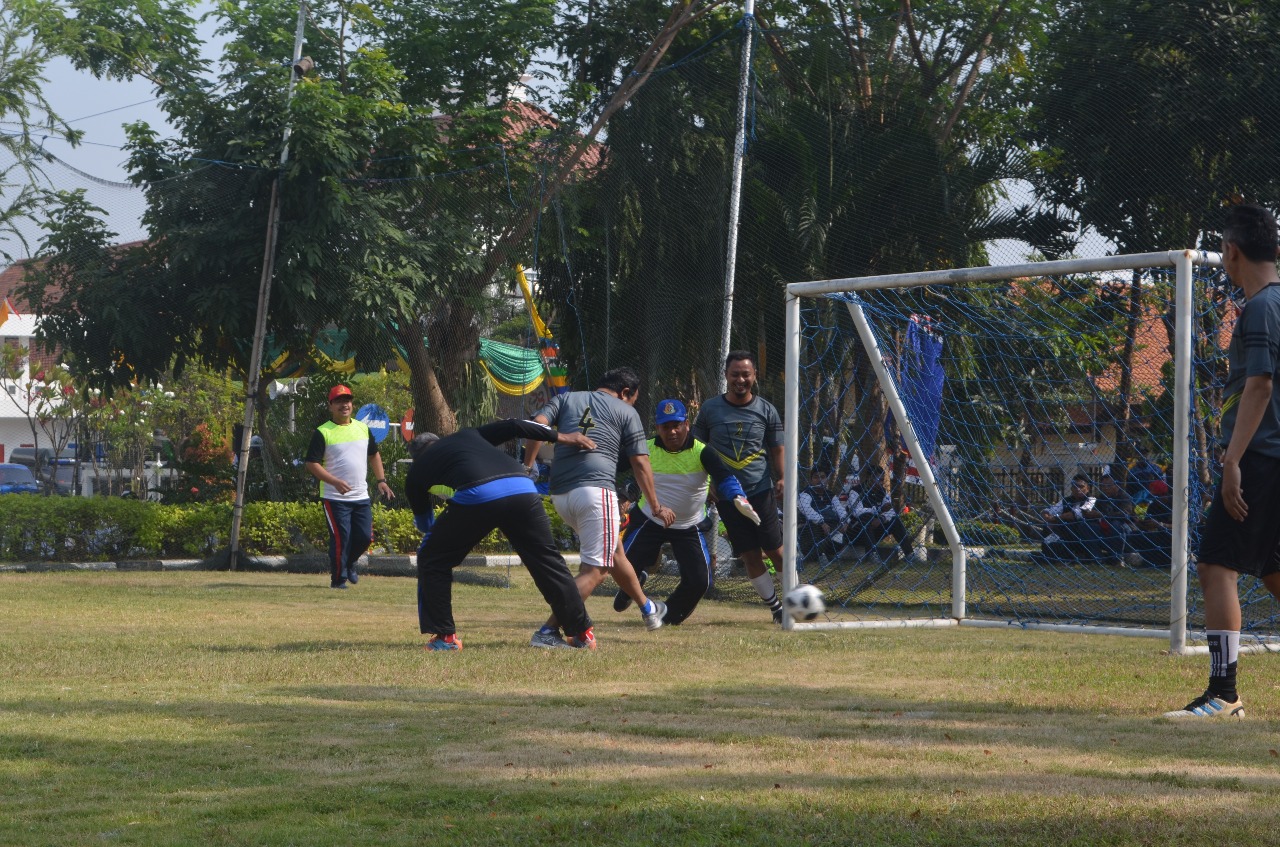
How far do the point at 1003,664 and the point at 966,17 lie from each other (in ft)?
36.5

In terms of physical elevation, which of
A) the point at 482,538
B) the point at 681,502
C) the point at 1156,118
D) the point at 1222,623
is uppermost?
the point at 1156,118

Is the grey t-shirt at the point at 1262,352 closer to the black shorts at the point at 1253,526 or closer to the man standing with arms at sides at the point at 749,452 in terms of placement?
the black shorts at the point at 1253,526

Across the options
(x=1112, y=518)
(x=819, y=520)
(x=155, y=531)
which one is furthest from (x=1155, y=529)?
(x=155, y=531)

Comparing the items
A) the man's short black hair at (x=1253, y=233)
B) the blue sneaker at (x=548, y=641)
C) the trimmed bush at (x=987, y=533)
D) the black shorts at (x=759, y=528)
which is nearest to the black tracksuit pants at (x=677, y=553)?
the black shorts at (x=759, y=528)

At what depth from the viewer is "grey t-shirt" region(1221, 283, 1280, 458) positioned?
235 inches

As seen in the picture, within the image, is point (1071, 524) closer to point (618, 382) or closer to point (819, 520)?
point (819, 520)

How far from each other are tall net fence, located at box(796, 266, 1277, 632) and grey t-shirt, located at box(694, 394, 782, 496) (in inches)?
45.2

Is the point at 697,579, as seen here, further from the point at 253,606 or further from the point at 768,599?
the point at 253,606

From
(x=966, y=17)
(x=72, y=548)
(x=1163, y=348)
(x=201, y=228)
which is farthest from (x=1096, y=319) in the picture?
(x=72, y=548)

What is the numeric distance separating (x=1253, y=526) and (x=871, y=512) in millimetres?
8071

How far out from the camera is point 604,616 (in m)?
11.3

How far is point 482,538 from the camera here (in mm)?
8609

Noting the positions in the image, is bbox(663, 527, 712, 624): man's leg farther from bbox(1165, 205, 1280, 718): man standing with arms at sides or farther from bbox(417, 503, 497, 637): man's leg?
bbox(1165, 205, 1280, 718): man standing with arms at sides

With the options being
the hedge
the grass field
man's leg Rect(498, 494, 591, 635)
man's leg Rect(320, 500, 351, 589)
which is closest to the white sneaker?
the grass field
